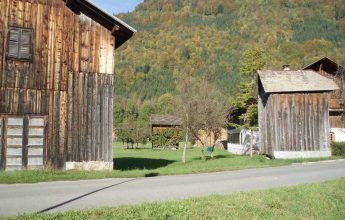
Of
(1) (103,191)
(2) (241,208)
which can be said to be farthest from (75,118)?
(2) (241,208)

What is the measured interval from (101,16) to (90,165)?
7.21 metres

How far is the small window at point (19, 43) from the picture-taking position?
17125 mm

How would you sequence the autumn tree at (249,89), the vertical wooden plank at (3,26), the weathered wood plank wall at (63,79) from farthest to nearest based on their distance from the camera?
the autumn tree at (249,89)
the weathered wood plank wall at (63,79)
the vertical wooden plank at (3,26)

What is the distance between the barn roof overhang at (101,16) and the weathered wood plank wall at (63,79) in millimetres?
255

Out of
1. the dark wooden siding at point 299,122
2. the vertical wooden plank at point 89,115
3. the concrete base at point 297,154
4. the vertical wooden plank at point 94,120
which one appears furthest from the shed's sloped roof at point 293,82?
the vertical wooden plank at point 89,115

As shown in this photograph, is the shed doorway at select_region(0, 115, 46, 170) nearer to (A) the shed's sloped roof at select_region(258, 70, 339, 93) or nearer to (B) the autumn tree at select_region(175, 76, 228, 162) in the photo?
(B) the autumn tree at select_region(175, 76, 228, 162)

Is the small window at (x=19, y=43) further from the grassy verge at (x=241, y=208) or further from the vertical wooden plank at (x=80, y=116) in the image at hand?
the grassy verge at (x=241, y=208)

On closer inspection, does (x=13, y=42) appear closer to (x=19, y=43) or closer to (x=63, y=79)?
(x=19, y=43)

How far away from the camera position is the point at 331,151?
3006 cm

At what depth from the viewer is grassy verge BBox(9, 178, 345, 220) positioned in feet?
26.0

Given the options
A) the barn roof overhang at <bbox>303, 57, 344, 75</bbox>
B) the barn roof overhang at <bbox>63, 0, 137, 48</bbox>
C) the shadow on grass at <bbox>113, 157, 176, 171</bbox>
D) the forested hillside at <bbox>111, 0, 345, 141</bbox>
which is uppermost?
the forested hillside at <bbox>111, 0, 345, 141</bbox>

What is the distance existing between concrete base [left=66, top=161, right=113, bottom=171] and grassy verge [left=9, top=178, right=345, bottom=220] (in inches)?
352

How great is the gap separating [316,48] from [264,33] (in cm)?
3909

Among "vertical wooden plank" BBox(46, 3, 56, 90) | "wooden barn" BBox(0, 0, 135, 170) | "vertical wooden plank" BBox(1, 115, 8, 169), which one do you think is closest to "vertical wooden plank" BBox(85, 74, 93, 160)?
"wooden barn" BBox(0, 0, 135, 170)
